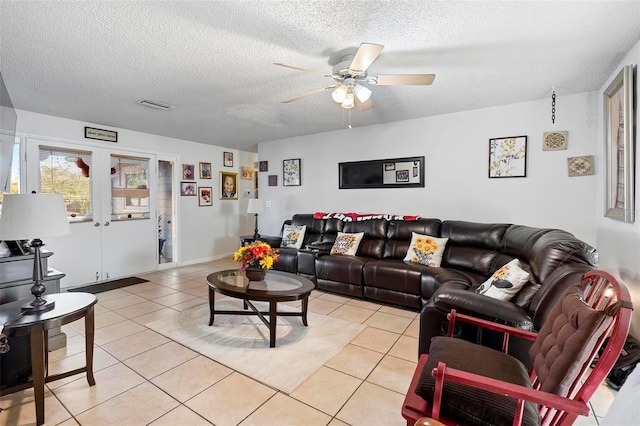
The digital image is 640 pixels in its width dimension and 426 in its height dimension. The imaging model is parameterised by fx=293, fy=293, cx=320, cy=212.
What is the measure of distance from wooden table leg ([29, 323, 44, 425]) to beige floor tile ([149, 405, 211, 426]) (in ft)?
2.04

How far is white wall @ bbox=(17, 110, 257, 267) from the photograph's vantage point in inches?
Result: 158

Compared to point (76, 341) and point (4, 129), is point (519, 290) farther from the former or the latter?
point (4, 129)

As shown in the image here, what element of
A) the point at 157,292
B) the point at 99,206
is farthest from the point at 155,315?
the point at 99,206

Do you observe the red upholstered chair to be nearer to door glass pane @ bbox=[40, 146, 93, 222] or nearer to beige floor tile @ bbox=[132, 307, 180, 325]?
beige floor tile @ bbox=[132, 307, 180, 325]

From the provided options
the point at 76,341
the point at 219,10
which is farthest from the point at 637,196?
the point at 76,341

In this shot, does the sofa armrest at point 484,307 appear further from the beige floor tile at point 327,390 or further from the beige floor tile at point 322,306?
the beige floor tile at point 322,306

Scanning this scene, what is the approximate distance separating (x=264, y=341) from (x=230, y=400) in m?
0.77

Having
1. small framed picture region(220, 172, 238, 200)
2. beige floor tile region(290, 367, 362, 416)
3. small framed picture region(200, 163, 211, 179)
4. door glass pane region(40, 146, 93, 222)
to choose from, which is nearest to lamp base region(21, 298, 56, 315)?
beige floor tile region(290, 367, 362, 416)

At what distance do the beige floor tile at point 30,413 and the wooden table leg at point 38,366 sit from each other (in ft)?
0.24

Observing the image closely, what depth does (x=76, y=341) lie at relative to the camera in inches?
103

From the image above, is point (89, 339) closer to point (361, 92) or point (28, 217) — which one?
point (28, 217)

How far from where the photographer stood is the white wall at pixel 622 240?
7.03 feet

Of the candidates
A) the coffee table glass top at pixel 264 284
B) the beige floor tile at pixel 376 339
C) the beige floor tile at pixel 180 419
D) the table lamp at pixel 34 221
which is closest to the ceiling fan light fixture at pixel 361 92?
the coffee table glass top at pixel 264 284

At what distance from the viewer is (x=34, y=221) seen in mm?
1725
